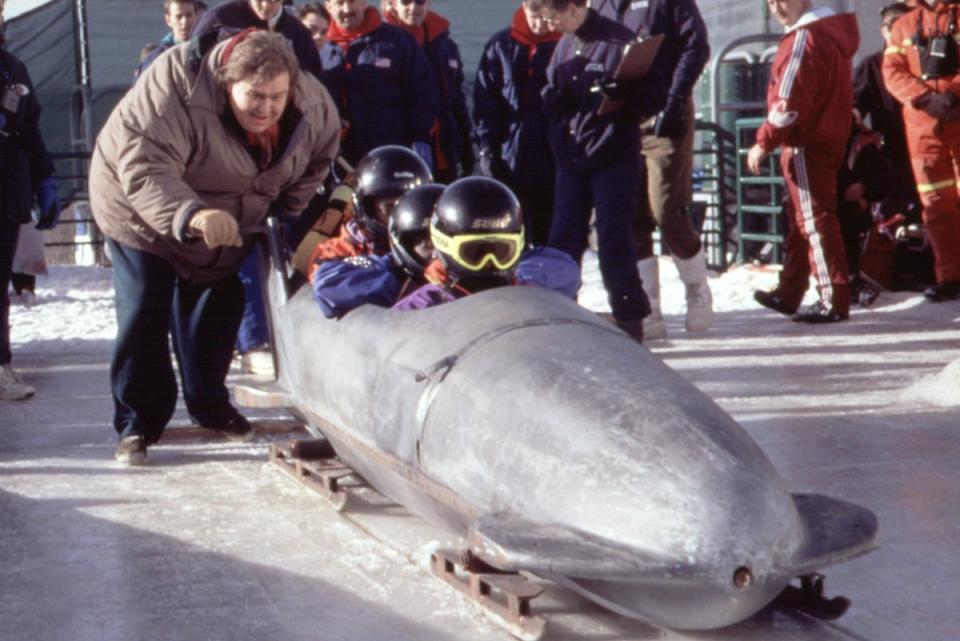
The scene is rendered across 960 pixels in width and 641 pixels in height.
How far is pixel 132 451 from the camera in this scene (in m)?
5.30

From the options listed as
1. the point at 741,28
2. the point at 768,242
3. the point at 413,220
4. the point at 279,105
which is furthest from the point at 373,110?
the point at 741,28

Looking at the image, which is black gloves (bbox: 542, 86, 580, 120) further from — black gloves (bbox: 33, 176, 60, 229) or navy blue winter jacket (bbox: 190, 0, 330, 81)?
black gloves (bbox: 33, 176, 60, 229)

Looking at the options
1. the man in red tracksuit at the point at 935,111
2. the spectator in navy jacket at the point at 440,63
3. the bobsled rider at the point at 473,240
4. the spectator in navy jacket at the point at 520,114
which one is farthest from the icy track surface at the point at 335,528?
the spectator in navy jacket at the point at 440,63

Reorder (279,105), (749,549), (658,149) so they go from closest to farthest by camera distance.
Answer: (749,549)
(279,105)
(658,149)

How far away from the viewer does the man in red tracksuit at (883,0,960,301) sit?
8.70 m

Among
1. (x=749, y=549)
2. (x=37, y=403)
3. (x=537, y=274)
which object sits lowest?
(x=37, y=403)

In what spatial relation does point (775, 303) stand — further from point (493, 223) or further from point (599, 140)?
point (493, 223)

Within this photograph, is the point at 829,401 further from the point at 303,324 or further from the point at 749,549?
the point at 749,549

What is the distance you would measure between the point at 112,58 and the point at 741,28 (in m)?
5.39

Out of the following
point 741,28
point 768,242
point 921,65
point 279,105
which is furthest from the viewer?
point 741,28

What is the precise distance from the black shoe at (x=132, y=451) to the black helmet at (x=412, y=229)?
50.1 inches

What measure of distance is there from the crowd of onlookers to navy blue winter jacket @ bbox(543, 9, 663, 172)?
13mm

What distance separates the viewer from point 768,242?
Answer: 11.8m

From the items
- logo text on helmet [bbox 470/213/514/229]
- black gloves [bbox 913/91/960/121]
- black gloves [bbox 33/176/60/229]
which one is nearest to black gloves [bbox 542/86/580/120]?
black gloves [bbox 33/176/60/229]
